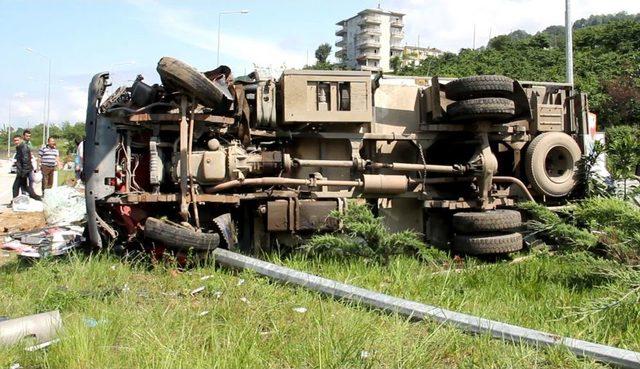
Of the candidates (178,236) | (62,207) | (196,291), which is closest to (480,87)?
(178,236)

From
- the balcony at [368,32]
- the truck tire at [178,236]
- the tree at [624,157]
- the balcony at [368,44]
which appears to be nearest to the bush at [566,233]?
the tree at [624,157]

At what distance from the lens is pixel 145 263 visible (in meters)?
5.52

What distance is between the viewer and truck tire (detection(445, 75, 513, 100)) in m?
6.30

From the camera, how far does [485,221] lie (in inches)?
238

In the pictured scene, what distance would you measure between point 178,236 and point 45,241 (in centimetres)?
196

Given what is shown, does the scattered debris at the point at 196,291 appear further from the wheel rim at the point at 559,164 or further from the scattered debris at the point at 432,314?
the wheel rim at the point at 559,164

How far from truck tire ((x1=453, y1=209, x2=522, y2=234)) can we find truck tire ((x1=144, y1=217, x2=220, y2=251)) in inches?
101

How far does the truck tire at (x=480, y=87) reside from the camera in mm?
6301

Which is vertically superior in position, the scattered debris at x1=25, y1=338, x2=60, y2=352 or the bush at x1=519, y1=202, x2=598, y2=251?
the bush at x1=519, y1=202, x2=598, y2=251

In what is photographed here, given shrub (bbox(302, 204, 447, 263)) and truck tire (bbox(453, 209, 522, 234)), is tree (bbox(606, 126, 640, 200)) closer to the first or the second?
truck tire (bbox(453, 209, 522, 234))

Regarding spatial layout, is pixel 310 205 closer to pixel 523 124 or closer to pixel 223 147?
pixel 223 147

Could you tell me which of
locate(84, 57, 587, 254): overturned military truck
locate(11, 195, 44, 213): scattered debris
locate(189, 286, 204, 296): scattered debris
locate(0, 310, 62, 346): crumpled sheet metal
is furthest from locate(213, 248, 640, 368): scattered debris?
locate(11, 195, 44, 213): scattered debris

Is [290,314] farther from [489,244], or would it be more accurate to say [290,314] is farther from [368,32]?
[368,32]

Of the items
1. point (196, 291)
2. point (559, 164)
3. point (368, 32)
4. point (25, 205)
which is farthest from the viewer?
point (368, 32)
